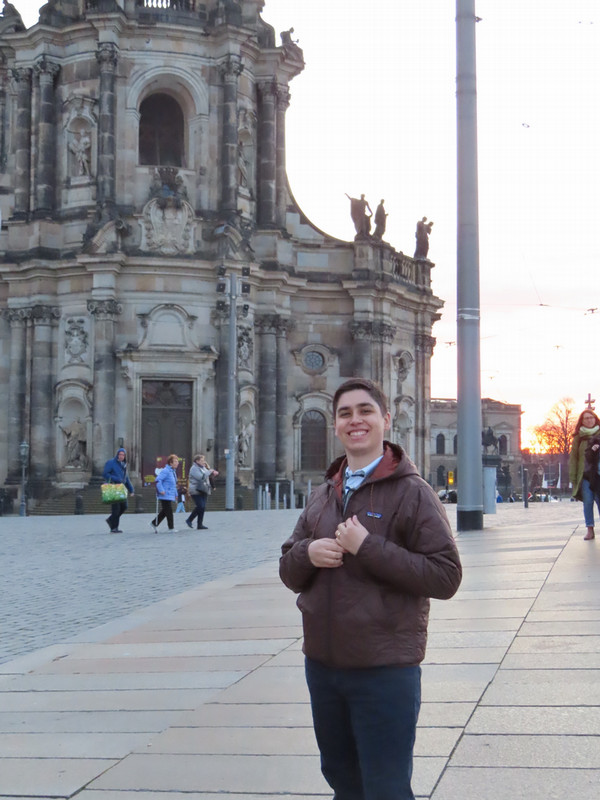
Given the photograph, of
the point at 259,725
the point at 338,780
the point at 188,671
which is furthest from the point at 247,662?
the point at 338,780

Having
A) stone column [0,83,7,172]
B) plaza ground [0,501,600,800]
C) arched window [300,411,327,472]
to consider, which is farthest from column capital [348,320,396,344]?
plaza ground [0,501,600,800]

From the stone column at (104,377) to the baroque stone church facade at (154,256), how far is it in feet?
0.19

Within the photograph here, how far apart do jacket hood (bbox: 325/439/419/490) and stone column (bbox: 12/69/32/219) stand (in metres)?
45.0

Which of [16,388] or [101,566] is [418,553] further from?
[16,388]

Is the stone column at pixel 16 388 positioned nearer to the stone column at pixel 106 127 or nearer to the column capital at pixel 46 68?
the stone column at pixel 106 127

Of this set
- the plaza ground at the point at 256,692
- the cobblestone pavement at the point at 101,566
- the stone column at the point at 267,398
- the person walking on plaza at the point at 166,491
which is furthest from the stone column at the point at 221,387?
the plaza ground at the point at 256,692

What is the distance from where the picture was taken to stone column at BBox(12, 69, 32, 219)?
47594mm

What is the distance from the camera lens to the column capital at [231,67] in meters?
46.5

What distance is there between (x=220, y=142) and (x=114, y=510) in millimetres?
24133

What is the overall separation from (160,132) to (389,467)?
47.3 meters

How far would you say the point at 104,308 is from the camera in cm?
4512

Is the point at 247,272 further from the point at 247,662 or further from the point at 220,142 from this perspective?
the point at 247,662

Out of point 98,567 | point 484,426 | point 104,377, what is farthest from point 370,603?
point 484,426

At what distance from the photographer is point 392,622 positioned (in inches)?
157
